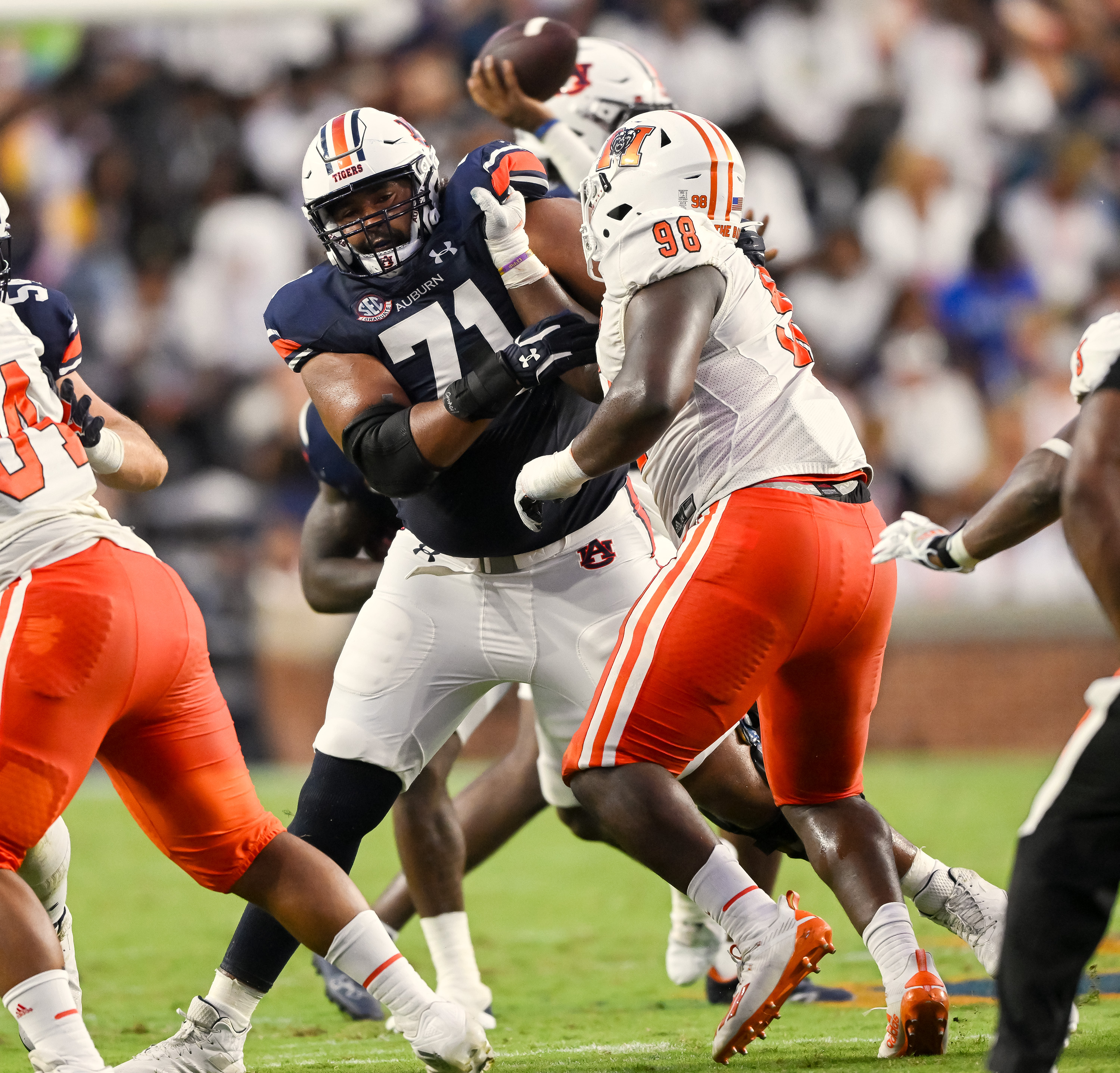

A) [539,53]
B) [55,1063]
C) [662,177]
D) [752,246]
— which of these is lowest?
[55,1063]

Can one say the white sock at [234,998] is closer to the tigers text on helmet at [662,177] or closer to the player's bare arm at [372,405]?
the player's bare arm at [372,405]

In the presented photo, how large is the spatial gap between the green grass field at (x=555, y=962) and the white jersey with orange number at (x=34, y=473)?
1.44m

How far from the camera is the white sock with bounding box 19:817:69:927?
373 cm

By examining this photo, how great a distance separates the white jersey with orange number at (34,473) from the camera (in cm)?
318

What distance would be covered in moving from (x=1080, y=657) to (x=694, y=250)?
302 inches

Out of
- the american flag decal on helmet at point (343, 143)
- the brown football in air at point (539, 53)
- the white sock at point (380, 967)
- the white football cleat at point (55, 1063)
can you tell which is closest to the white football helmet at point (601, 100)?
the brown football in air at point (539, 53)

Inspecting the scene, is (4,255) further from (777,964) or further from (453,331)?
(777,964)

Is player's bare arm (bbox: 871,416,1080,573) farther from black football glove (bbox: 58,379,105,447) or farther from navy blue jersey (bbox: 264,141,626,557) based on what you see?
black football glove (bbox: 58,379,105,447)

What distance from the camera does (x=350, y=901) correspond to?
3.49 metres

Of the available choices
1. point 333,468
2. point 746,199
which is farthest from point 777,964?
point 746,199

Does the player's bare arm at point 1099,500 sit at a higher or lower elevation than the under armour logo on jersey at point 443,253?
lower

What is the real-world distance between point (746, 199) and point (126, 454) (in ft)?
29.4

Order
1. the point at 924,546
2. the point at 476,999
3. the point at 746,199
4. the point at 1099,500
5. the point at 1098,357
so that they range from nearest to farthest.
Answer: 1. the point at 1099,500
2. the point at 1098,357
3. the point at 924,546
4. the point at 476,999
5. the point at 746,199

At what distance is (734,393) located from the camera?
138 inches
